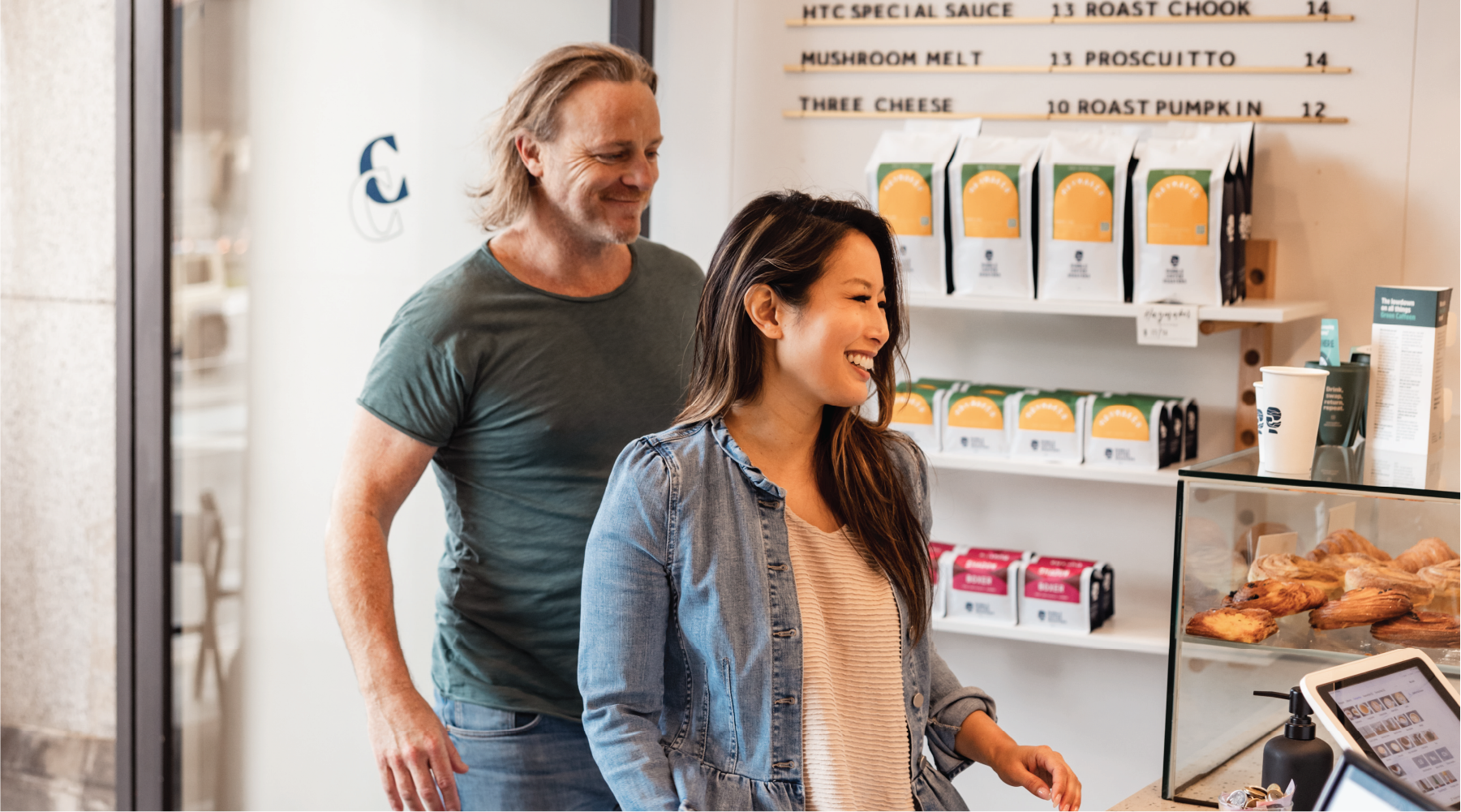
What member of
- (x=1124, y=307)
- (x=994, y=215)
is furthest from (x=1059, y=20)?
(x=1124, y=307)

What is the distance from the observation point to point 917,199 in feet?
8.48

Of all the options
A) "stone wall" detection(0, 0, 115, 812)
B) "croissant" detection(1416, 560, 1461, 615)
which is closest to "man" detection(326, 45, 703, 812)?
"croissant" detection(1416, 560, 1461, 615)

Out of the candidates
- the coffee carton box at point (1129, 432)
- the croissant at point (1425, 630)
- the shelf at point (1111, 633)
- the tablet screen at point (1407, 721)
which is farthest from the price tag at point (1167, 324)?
the tablet screen at point (1407, 721)

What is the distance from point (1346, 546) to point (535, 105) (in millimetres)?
1322

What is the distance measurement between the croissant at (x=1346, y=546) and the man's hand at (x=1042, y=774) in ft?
1.76

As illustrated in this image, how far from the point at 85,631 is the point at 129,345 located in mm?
772

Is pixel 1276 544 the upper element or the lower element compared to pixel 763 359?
lower

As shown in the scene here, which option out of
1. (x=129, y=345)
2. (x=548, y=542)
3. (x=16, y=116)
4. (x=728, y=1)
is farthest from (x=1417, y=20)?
(x=16, y=116)

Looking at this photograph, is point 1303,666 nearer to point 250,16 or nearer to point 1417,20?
→ point 1417,20

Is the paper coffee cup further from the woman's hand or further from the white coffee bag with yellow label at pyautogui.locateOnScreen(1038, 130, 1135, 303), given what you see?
the white coffee bag with yellow label at pyautogui.locateOnScreen(1038, 130, 1135, 303)

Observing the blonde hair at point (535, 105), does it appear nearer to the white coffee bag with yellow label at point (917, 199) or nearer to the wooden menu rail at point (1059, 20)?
the white coffee bag with yellow label at point (917, 199)

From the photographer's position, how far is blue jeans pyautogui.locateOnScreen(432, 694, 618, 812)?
1.87 meters

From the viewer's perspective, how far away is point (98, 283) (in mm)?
2854

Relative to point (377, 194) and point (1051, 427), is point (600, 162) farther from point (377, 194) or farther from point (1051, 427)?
point (377, 194)
